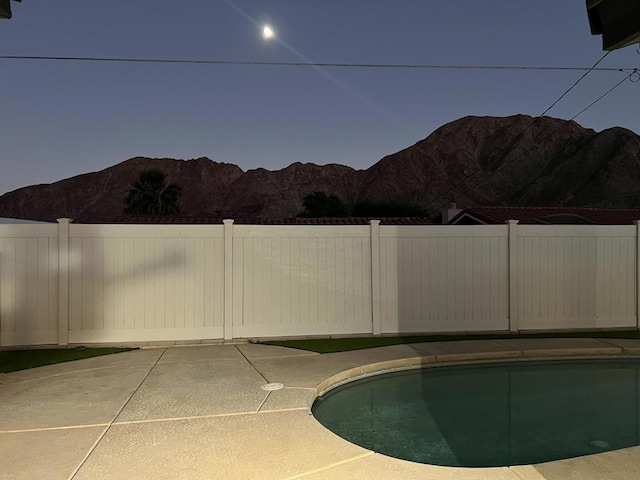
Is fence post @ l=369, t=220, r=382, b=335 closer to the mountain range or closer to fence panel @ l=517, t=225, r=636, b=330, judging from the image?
fence panel @ l=517, t=225, r=636, b=330

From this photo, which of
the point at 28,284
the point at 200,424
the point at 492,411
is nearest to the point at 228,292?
the point at 28,284

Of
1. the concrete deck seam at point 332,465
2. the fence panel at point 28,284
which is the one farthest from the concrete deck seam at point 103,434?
the fence panel at point 28,284

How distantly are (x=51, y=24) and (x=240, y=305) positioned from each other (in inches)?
541

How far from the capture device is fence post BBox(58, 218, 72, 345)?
702 centimetres

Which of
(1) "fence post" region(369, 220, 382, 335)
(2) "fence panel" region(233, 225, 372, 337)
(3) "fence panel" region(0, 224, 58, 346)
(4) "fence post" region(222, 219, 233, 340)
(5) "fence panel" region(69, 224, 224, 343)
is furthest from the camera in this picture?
(1) "fence post" region(369, 220, 382, 335)

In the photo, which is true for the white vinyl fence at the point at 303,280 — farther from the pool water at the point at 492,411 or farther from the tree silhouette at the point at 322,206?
the tree silhouette at the point at 322,206

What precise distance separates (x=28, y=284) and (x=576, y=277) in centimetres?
948

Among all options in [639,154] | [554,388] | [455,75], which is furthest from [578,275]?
[639,154]

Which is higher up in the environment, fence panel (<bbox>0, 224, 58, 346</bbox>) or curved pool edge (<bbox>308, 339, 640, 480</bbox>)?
fence panel (<bbox>0, 224, 58, 346</bbox>)

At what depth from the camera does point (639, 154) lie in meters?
65.6

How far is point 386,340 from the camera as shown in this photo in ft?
25.0

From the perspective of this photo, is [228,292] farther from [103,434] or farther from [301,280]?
[103,434]

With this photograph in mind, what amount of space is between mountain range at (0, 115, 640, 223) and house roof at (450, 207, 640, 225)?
4581 cm

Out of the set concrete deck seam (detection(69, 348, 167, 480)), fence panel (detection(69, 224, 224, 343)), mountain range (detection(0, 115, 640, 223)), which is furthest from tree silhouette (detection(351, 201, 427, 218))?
concrete deck seam (detection(69, 348, 167, 480))
